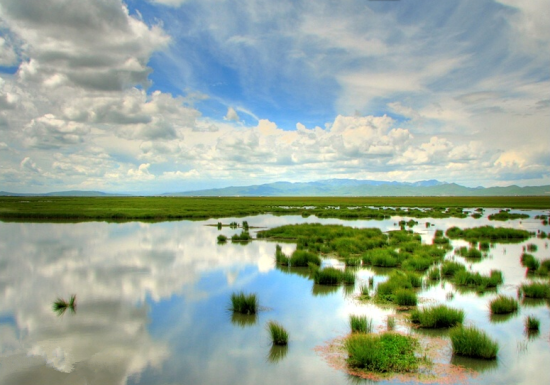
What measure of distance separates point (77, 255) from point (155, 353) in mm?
Result: 16048

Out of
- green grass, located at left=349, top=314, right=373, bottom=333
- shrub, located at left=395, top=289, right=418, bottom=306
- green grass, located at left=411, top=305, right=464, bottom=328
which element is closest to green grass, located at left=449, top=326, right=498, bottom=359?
green grass, located at left=411, top=305, right=464, bottom=328

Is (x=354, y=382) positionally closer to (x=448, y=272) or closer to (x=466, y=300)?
(x=466, y=300)

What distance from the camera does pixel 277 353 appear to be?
→ 910 cm

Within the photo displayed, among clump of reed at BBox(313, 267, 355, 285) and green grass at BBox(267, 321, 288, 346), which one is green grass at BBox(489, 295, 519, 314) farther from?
green grass at BBox(267, 321, 288, 346)

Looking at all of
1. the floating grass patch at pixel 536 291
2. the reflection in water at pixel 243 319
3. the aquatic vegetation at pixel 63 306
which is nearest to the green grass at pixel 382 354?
the reflection in water at pixel 243 319

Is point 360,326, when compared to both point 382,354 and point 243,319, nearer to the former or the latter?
point 382,354

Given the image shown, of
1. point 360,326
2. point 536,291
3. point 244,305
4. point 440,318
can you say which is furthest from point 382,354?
point 536,291

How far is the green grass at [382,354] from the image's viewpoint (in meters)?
8.08

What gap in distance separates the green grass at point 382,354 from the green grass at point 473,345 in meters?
0.93

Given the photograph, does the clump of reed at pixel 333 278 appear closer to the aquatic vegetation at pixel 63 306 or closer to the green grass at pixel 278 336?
the green grass at pixel 278 336

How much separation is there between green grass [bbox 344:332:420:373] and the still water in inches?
21.3

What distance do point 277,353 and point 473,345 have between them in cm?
448

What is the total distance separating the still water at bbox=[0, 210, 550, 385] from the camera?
8.12 m

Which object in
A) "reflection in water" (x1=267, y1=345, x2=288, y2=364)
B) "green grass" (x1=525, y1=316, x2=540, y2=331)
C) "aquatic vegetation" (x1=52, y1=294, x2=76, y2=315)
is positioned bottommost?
"reflection in water" (x1=267, y1=345, x2=288, y2=364)
